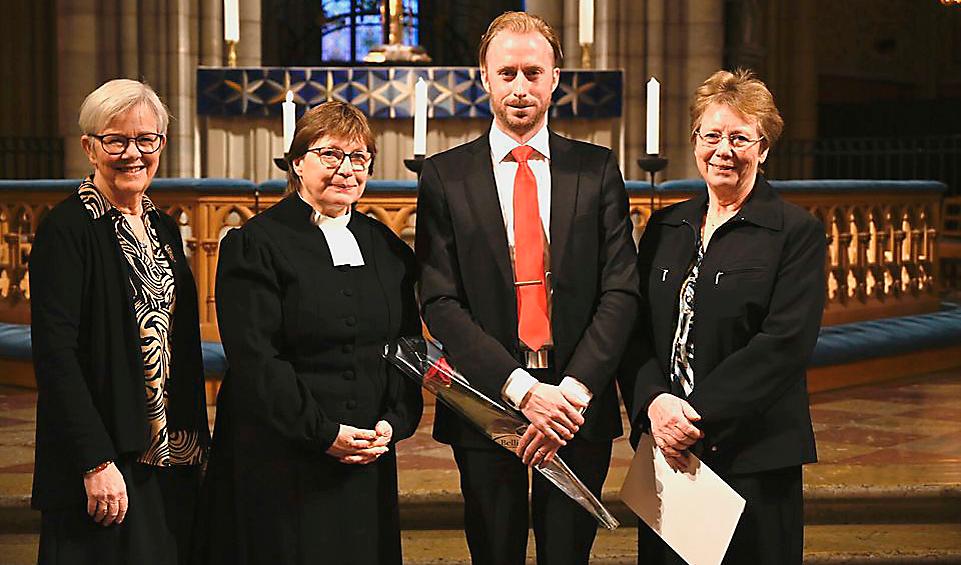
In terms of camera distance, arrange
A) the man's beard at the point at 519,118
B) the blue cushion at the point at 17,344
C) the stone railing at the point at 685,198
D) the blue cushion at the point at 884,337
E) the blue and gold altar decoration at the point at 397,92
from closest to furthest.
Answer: the man's beard at the point at 519,118 → the stone railing at the point at 685,198 → the blue cushion at the point at 17,344 → the blue cushion at the point at 884,337 → the blue and gold altar decoration at the point at 397,92

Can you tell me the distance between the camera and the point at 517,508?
9.68ft

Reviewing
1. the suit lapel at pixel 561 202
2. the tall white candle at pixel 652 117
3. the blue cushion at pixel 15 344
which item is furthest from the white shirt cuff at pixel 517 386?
the blue cushion at pixel 15 344

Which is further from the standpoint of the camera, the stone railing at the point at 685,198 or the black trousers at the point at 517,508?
the stone railing at the point at 685,198

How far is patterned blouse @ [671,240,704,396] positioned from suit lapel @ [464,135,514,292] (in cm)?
39

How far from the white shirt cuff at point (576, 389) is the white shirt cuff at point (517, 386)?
0.07m

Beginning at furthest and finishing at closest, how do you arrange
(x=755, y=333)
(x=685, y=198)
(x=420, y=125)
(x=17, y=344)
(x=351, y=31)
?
(x=351, y=31) < (x=17, y=344) < (x=685, y=198) < (x=420, y=125) < (x=755, y=333)

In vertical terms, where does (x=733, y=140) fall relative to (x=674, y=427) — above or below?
above

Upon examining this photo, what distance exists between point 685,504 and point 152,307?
124 centimetres

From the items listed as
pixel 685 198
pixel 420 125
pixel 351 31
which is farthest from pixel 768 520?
pixel 351 31

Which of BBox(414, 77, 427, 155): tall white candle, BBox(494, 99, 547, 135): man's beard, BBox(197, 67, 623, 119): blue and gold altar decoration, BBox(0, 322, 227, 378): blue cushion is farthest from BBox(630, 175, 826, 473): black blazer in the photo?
BBox(197, 67, 623, 119): blue and gold altar decoration

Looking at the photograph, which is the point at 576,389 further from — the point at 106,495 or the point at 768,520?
the point at 106,495

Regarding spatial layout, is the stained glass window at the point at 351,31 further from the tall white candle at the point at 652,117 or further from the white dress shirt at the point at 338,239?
the white dress shirt at the point at 338,239

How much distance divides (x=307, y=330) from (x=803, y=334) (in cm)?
109

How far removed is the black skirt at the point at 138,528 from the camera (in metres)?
2.72
